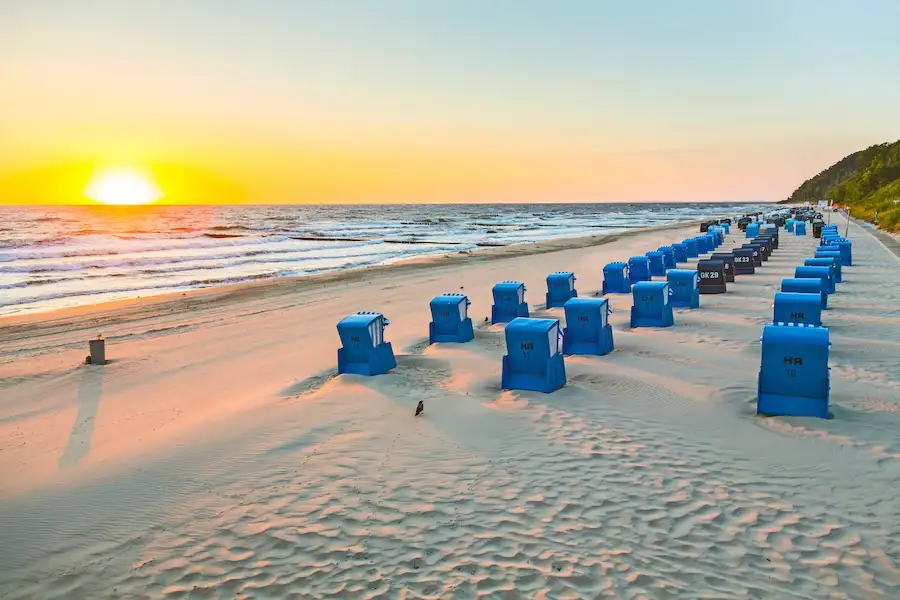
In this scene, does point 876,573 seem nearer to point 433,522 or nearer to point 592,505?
point 592,505

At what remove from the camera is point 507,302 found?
14.8 metres

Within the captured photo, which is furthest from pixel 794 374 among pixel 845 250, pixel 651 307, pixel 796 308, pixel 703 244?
pixel 703 244

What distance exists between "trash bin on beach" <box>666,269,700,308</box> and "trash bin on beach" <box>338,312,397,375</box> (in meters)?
8.52

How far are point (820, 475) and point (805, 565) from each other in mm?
1761

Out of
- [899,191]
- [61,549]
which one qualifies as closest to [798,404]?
[61,549]

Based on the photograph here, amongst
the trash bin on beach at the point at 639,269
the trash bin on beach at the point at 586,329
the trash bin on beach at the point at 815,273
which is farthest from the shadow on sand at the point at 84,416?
the trash bin on beach at the point at 639,269

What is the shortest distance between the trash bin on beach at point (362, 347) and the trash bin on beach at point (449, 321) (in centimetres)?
235

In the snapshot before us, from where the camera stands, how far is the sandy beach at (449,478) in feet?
16.1

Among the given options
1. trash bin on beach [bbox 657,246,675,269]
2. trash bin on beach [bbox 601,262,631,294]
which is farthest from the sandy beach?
trash bin on beach [bbox 657,246,675,269]

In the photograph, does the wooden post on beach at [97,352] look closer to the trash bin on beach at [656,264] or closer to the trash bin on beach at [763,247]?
the trash bin on beach at [656,264]

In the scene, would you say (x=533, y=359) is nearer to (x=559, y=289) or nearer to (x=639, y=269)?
(x=559, y=289)

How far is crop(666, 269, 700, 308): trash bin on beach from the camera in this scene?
52.4 feet

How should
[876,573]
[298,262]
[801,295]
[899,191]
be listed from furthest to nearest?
1. [899,191]
2. [298,262]
3. [801,295]
4. [876,573]

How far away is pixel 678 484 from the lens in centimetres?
619
